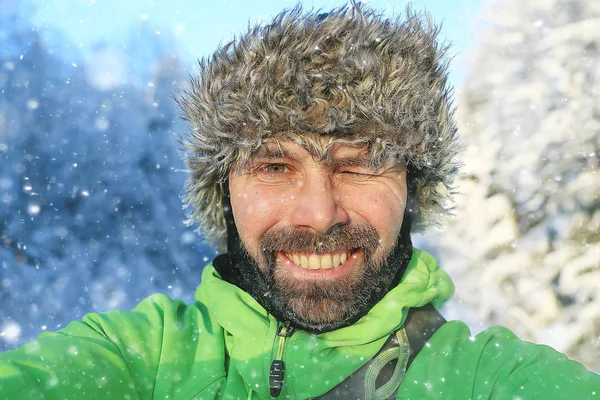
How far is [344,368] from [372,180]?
2.28 feet

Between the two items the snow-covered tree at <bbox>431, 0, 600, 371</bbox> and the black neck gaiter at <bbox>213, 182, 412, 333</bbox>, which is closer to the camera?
the black neck gaiter at <bbox>213, 182, 412, 333</bbox>

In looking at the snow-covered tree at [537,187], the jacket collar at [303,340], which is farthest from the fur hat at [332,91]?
the snow-covered tree at [537,187]

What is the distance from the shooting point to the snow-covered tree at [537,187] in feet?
20.9

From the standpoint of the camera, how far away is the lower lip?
197 cm

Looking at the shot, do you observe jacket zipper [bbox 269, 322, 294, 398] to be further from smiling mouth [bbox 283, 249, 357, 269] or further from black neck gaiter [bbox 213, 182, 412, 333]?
smiling mouth [bbox 283, 249, 357, 269]

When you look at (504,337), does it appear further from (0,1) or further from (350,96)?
(0,1)

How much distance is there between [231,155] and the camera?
2129mm

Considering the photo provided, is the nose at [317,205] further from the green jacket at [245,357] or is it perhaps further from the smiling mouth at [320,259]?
the green jacket at [245,357]

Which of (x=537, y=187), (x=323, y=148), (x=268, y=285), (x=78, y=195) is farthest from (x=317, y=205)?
(x=78, y=195)

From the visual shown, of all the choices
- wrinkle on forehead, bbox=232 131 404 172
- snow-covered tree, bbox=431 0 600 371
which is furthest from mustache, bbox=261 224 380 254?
snow-covered tree, bbox=431 0 600 371

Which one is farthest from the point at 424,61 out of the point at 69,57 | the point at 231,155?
the point at 69,57

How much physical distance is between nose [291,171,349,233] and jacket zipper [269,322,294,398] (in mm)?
389

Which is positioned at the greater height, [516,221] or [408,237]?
[516,221]

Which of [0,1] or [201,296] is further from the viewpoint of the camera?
[0,1]
